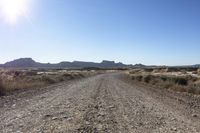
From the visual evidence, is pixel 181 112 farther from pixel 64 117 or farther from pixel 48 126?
pixel 48 126

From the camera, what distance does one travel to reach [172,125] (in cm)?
1002

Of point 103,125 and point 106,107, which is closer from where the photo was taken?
point 103,125

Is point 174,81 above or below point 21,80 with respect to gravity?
below

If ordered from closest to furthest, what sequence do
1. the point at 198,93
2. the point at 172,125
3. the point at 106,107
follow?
1. the point at 172,125
2. the point at 106,107
3. the point at 198,93

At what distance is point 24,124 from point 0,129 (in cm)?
96

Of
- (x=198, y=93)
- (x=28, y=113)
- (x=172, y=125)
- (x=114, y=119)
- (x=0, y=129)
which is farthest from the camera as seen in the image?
(x=198, y=93)

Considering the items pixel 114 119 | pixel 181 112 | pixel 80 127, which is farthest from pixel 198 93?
pixel 80 127

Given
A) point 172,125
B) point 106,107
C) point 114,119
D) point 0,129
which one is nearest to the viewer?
point 0,129

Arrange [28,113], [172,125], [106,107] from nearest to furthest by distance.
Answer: [172,125]
[28,113]
[106,107]

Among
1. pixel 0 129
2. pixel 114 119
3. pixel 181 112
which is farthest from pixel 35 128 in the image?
pixel 181 112

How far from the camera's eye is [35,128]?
9.45 metres

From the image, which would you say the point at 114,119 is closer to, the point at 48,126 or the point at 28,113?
the point at 48,126

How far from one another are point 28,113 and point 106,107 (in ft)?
12.1

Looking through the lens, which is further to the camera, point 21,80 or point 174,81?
point 21,80
